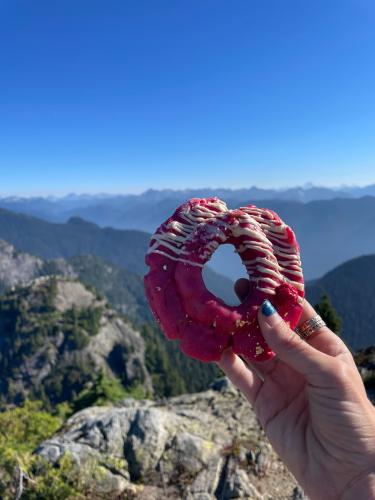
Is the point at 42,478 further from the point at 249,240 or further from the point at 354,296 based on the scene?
the point at 354,296

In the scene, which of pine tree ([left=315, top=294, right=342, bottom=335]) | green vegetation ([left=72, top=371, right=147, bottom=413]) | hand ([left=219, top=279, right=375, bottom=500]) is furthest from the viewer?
pine tree ([left=315, top=294, right=342, bottom=335])

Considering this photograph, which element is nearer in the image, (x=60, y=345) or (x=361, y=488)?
(x=361, y=488)

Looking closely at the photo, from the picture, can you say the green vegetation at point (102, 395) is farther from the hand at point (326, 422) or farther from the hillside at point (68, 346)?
the hillside at point (68, 346)

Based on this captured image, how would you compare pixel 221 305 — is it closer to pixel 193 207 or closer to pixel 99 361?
pixel 193 207

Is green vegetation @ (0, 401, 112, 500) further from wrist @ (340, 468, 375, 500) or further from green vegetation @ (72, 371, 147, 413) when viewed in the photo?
green vegetation @ (72, 371, 147, 413)

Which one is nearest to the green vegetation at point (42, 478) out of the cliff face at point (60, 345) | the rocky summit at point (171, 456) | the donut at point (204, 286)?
the rocky summit at point (171, 456)

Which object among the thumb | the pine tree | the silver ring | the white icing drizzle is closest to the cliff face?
the pine tree

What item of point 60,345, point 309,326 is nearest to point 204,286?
point 309,326
